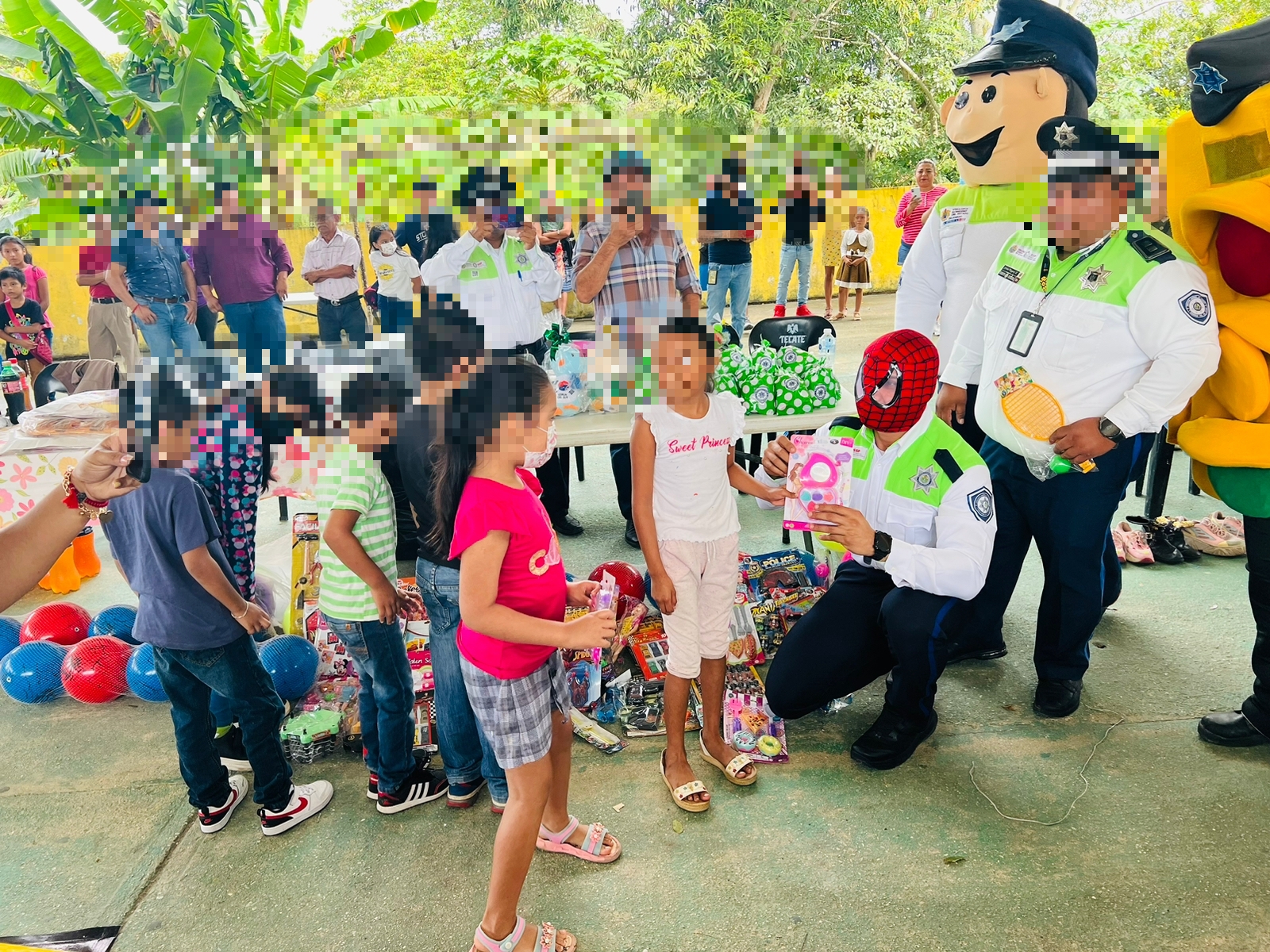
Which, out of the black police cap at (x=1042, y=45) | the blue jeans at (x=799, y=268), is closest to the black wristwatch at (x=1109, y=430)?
the black police cap at (x=1042, y=45)

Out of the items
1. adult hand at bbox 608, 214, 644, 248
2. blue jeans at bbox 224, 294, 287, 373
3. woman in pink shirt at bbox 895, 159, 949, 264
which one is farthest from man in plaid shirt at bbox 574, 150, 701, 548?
woman in pink shirt at bbox 895, 159, 949, 264

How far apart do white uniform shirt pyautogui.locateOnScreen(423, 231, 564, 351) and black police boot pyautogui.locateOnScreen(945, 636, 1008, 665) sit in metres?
2.32

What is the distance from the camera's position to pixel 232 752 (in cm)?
271

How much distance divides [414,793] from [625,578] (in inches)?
45.8

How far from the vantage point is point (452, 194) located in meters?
4.75

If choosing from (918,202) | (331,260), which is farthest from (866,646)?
(918,202)

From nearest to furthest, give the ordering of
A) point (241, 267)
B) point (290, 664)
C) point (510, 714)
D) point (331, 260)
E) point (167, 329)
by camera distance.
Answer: point (510, 714)
point (290, 664)
point (241, 267)
point (167, 329)
point (331, 260)

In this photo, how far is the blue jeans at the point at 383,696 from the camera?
7.62 ft

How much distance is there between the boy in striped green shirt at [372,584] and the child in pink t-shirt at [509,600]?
0.87 ft

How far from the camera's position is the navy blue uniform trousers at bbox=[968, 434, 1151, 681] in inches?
104

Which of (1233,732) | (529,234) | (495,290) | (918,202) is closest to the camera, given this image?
(1233,732)

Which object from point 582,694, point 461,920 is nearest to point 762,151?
point 582,694

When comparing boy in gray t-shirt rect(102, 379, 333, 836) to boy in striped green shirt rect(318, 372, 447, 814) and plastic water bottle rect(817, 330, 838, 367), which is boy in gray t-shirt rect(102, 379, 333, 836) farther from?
plastic water bottle rect(817, 330, 838, 367)

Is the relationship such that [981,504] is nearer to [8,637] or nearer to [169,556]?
[169,556]
